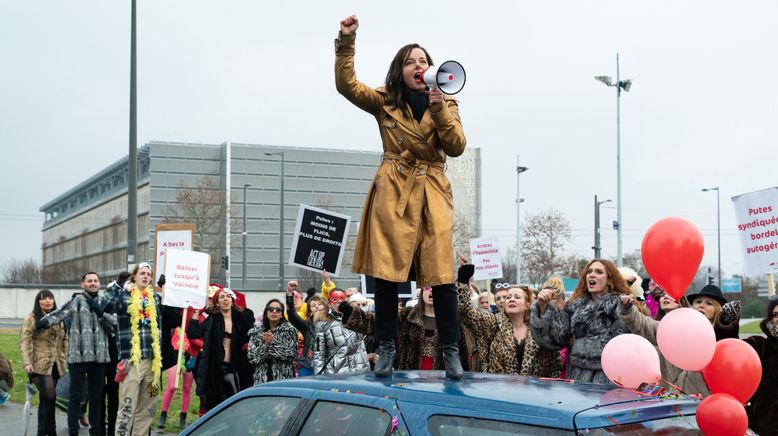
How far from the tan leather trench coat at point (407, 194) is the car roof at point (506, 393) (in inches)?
37.2

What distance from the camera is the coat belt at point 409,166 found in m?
5.36

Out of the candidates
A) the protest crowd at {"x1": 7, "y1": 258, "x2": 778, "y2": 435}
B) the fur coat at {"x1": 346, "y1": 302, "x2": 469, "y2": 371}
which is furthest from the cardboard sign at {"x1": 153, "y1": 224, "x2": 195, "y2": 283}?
the fur coat at {"x1": 346, "y1": 302, "x2": 469, "y2": 371}

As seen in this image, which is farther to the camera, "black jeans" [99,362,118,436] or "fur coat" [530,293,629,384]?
"black jeans" [99,362,118,436]

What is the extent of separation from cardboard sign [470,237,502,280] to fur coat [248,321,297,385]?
555cm

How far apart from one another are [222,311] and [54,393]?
2216mm

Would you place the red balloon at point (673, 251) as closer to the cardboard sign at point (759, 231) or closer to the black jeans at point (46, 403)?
the cardboard sign at point (759, 231)

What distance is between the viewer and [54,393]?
37.7 ft

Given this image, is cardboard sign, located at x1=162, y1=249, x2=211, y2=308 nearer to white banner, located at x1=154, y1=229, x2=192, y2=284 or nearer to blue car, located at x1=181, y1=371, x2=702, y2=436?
white banner, located at x1=154, y1=229, x2=192, y2=284

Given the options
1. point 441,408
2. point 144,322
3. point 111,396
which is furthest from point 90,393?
point 441,408

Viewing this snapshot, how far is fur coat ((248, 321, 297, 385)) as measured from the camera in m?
10.7

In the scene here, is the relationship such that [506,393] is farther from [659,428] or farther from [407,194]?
[407,194]

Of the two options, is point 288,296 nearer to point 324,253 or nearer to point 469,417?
point 324,253

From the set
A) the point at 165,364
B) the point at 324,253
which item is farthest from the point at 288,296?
the point at 165,364

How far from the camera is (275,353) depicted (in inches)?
422
